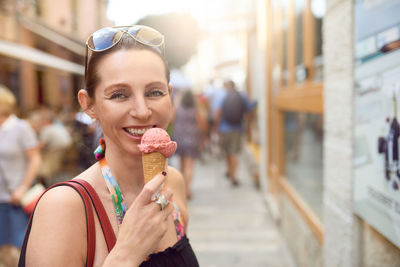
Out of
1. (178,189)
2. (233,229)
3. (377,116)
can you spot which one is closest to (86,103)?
(178,189)

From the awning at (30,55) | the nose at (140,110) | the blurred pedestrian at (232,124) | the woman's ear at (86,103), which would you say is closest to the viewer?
the nose at (140,110)

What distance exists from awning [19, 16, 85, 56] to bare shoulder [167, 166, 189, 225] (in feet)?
27.9

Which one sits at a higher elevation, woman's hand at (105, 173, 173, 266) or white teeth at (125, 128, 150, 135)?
white teeth at (125, 128, 150, 135)

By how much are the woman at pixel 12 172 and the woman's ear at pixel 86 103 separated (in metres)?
2.35

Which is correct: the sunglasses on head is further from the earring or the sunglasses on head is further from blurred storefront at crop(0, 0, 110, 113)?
blurred storefront at crop(0, 0, 110, 113)

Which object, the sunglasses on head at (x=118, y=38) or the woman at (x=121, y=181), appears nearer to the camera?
the woman at (x=121, y=181)

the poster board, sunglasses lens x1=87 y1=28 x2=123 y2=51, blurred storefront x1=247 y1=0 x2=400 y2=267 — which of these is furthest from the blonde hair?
the poster board

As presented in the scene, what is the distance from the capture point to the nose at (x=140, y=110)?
121cm

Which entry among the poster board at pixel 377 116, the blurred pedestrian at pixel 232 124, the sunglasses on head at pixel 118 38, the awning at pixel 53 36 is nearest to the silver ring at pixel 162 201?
the sunglasses on head at pixel 118 38

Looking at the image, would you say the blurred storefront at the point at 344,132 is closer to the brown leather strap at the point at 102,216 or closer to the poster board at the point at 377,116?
the poster board at the point at 377,116

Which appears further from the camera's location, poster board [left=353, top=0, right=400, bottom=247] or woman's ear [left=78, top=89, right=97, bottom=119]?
poster board [left=353, top=0, right=400, bottom=247]

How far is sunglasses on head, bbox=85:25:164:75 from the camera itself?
124 centimetres

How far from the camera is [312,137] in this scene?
358 centimetres

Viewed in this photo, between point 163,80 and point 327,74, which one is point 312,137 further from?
point 163,80
